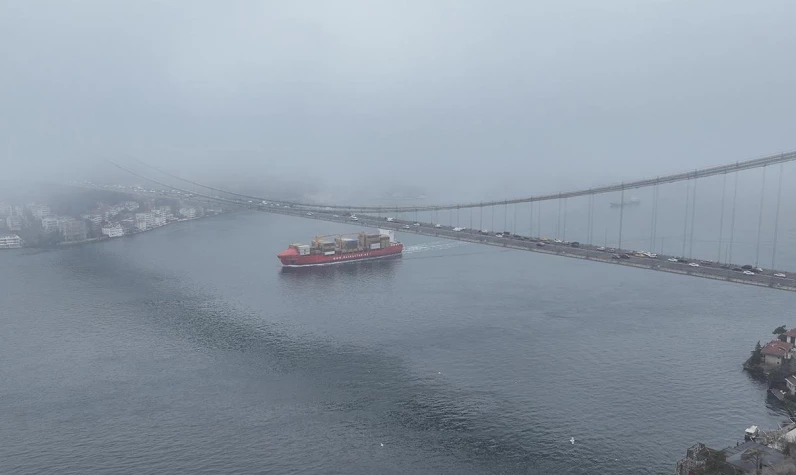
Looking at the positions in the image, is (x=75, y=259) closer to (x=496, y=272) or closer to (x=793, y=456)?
(x=496, y=272)

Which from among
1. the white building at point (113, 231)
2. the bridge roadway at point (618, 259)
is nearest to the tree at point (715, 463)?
the bridge roadway at point (618, 259)

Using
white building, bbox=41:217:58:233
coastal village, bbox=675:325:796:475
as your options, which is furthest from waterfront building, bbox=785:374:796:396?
white building, bbox=41:217:58:233

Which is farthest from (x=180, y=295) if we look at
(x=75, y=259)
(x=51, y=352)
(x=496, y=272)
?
(x=496, y=272)

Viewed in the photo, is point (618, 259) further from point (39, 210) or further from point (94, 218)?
point (39, 210)

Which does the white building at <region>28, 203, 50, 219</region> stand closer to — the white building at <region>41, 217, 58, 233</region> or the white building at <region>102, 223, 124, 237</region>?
the white building at <region>41, 217, 58, 233</region>

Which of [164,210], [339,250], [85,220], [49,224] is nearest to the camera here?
[339,250]

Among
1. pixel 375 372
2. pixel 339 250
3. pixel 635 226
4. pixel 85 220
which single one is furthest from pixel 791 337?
pixel 85 220
